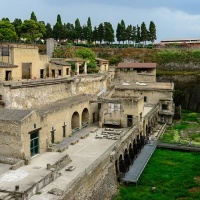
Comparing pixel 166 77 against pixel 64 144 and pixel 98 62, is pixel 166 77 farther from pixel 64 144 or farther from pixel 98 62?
pixel 64 144

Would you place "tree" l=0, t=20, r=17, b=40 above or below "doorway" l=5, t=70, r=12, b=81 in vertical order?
above

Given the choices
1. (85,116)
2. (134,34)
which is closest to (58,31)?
(134,34)

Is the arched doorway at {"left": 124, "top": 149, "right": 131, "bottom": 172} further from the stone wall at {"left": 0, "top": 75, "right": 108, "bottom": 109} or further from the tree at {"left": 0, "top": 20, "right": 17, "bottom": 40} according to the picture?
the tree at {"left": 0, "top": 20, "right": 17, "bottom": 40}

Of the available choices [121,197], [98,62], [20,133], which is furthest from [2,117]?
[98,62]

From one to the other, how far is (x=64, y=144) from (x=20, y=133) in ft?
21.7

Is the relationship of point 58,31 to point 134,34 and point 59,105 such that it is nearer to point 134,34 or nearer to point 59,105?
point 134,34

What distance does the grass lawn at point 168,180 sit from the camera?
76.5ft

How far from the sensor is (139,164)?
93.3 ft

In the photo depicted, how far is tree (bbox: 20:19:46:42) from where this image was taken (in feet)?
236

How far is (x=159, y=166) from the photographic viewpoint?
94.8ft

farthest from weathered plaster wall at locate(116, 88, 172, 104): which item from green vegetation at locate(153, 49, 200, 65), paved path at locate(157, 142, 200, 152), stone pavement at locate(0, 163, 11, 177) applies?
stone pavement at locate(0, 163, 11, 177)

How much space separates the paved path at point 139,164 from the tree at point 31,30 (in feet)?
153

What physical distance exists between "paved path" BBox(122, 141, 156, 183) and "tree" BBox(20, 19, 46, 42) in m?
46.7

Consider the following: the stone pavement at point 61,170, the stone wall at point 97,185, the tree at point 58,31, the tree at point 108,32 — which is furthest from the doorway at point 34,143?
the tree at point 58,31
